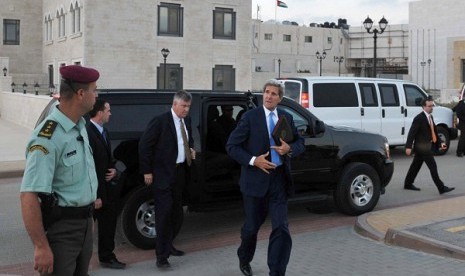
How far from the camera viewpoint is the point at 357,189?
29.3 feet

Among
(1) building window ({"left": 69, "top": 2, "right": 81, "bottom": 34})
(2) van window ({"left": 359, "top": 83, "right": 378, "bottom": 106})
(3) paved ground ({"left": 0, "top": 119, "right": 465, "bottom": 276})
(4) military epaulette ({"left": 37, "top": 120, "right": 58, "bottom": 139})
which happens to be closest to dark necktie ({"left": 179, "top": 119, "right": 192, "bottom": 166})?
(3) paved ground ({"left": 0, "top": 119, "right": 465, "bottom": 276})

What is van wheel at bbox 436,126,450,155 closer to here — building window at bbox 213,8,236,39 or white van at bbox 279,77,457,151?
white van at bbox 279,77,457,151

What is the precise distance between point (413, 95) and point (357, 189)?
796 cm

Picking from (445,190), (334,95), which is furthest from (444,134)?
(445,190)

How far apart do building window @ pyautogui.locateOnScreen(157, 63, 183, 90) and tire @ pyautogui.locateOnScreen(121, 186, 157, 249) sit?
34186mm

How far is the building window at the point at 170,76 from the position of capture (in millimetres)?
41031

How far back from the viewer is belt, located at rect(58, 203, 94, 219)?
3331 mm

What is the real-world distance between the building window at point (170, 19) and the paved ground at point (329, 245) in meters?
32.8

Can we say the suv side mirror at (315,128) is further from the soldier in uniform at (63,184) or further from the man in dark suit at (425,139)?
the soldier in uniform at (63,184)

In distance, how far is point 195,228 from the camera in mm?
8367

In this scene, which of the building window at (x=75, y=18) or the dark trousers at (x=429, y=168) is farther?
the building window at (x=75, y=18)

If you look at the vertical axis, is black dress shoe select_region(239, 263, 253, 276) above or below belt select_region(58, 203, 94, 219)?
below

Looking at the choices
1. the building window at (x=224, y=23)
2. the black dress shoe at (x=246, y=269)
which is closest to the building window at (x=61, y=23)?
the building window at (x=224, y=23)

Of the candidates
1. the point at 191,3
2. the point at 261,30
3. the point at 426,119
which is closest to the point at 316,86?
the point at 426,119
